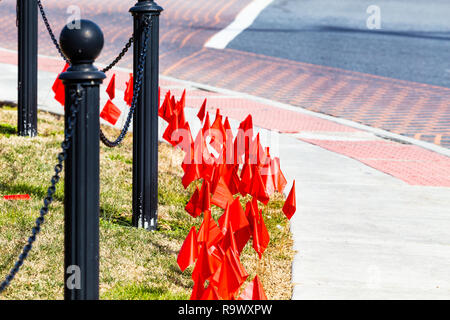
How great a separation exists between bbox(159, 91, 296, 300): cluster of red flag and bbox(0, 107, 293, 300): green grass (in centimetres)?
29

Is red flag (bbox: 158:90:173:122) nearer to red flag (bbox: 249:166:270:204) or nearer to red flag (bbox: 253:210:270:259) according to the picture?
red flag (bbox: 249:166:270:204)

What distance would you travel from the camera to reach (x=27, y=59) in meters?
7.17

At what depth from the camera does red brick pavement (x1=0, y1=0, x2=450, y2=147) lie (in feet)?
33.6

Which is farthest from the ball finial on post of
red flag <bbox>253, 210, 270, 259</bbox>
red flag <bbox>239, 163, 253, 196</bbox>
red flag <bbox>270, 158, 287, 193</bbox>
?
red flag <bbox>270, 158, 287, 193</bbox>

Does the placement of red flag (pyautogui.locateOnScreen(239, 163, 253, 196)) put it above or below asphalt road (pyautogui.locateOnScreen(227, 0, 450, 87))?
A: below

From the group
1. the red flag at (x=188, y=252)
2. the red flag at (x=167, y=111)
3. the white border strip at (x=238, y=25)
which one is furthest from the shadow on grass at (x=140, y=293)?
the white border strip at (x=238, y=25)

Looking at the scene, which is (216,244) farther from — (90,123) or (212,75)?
(212,75)

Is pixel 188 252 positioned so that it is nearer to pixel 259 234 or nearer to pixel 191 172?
pixel 259 234

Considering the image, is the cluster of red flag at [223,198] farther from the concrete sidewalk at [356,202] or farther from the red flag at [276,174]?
the concrete sidewalk at [356,202]

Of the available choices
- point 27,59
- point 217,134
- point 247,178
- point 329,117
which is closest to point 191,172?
point 217,134

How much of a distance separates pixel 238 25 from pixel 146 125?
12093 mm

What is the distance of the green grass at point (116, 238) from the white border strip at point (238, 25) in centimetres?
821

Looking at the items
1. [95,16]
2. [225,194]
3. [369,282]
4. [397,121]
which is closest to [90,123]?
[225,194]

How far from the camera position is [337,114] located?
33.6 ft
